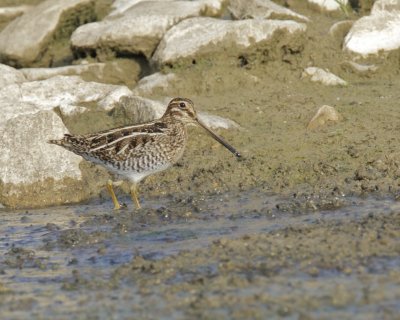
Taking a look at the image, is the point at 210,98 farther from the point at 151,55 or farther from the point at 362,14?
the point at 362,14

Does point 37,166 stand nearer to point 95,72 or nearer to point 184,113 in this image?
point 184,113

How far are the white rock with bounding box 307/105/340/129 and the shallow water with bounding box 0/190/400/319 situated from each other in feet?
5.00

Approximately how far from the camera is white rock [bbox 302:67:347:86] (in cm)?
1084

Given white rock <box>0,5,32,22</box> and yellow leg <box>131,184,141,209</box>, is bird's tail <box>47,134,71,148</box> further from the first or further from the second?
white rock <box>0,5,32,22</box>

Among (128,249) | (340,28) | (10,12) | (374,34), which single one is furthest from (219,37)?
(10,12)

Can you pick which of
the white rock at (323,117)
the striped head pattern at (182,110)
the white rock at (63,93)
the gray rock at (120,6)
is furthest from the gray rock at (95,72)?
the white rock at (323,117)

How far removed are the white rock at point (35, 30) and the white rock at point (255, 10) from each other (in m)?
2.31

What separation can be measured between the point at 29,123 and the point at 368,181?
3.36 metres

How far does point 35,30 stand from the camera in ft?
41.6

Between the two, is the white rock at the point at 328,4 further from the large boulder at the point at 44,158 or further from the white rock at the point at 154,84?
the large boulder at the point at 44,158

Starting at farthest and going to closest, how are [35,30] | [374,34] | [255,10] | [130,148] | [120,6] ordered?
1. [120,6]
2. [35,30]
3. [255,10]
4. [374,34]
5. [130,148]

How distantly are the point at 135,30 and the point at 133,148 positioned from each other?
3.44m

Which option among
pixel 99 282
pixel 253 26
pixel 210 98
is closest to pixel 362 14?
pixel 253 26

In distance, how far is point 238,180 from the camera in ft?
28.8
